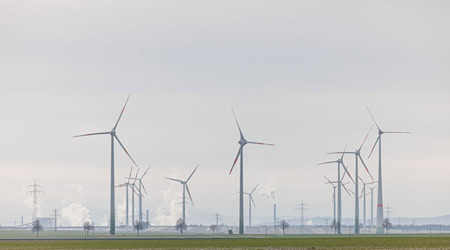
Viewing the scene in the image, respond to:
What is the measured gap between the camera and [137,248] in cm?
13000

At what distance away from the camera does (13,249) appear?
423 ft

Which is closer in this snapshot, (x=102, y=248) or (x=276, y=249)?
(x=276, y=249)

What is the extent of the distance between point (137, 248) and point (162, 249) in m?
7.02

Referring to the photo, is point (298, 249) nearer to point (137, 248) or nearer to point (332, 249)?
point (332, 249)

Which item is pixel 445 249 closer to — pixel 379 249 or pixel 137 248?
pixel 379 249

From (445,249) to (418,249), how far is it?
390 centimetres

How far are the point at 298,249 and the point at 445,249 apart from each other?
55.6 ft

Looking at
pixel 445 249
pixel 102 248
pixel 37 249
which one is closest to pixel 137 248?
pixel 102 248

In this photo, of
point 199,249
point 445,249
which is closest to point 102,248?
point 199,249

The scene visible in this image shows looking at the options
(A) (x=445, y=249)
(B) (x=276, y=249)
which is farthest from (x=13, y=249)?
(A) (x=445, y=249)

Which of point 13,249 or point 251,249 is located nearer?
point 251,249

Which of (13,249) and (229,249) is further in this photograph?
(13,249)

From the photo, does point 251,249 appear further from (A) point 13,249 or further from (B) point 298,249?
(A) point 13,249

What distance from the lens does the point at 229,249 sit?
118688 mm
